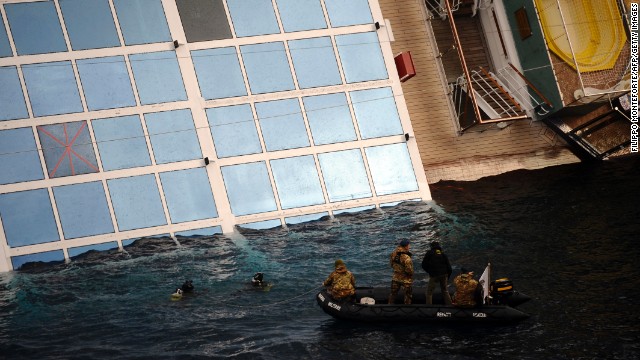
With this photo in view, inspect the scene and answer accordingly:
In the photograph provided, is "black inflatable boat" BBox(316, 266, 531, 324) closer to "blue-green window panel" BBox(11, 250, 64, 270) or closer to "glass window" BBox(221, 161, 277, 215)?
"glass window" BBox(221, 161, 277, 215)

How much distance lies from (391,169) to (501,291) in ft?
48.2

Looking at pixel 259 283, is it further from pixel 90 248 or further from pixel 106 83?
pixel 106 83

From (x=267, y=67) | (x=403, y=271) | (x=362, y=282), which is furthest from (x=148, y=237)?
(x=403, y=271)

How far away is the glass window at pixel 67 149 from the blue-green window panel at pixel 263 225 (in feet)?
24.7

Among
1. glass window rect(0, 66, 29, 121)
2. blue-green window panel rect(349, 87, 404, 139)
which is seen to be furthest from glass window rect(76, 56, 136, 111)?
blue-green window panel rect(349, 87, 404, 139)

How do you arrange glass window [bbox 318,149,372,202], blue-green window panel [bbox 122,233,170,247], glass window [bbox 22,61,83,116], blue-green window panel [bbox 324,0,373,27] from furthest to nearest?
blue-green window panel [bbox 324,0,373,27] < glass window [bbox 318,149,372,202] < glass window [bbox 22,61,83,116] < blue-green window panel [bbox 122,233,170,247]

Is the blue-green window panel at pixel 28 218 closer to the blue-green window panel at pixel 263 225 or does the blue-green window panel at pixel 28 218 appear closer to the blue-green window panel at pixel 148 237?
the blue-green window panel at pixel 148 237

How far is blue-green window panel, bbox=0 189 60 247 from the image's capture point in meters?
34.9

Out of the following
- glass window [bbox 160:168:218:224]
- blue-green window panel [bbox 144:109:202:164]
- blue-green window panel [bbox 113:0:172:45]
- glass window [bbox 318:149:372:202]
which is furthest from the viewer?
glass window [bbox 318:149:372:202]

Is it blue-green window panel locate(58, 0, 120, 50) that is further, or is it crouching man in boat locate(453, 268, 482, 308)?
blue-green window panel locate(58, 0, 120, 50)

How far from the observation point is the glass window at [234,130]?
37.8 m

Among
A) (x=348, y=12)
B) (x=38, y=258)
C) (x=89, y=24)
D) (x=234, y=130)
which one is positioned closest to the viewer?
(x=38, y=258)

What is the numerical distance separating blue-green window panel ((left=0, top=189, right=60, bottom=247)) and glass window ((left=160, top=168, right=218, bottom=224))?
17.4ft

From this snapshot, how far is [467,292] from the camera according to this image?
25438 mm
